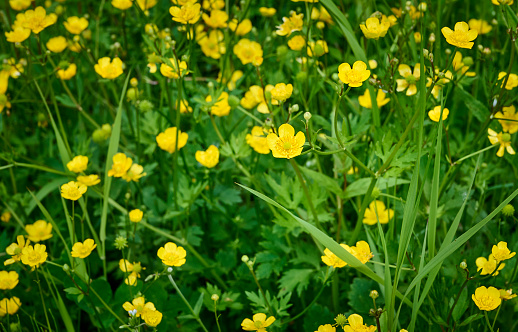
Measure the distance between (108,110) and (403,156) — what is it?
1.63 metres

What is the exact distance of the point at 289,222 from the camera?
161cm

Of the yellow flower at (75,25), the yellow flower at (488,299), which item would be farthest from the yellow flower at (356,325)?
the yellow flower at (75,25)

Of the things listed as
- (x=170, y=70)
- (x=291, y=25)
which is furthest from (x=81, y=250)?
(x=291, y=25)

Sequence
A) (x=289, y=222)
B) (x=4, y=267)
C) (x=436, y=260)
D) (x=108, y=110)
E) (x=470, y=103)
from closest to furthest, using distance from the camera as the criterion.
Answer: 1. (x=436, y=260)
2. (x=289, y=222)
3. (x=470, y=103)
4. (x=4, y=267)
5. (x=108, y=110)

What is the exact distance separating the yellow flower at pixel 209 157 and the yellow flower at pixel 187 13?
42 centimetres

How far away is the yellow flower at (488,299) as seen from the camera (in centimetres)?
128

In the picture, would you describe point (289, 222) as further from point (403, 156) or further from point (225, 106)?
point (225, 106)

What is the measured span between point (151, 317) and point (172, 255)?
222mm

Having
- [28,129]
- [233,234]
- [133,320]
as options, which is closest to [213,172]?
[233,234]

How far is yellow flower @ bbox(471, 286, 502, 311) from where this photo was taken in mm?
1281

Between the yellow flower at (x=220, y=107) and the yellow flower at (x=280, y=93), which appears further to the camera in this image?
the yellow flower at (x=220, y=107)

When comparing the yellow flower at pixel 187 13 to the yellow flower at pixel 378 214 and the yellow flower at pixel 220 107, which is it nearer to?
the yellow flower at pixel 220 107

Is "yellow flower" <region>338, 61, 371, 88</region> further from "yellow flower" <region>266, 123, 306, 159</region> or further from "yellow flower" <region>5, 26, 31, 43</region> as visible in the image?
"yellow flower" <region>5, 26, 31, 43</region>

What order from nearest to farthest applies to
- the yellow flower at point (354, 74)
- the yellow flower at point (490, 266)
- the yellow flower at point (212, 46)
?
1. the yellow flower at point (354, 74)
2. the yellow flower at point (490, 266)
3. the yellow flower at point (212, 46)
